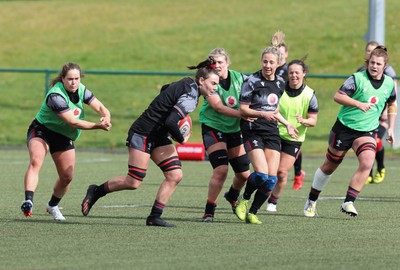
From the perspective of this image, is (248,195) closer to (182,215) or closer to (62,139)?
(182,215)

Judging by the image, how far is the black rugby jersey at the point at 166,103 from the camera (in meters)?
11.1

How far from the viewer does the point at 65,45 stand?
44094 mm

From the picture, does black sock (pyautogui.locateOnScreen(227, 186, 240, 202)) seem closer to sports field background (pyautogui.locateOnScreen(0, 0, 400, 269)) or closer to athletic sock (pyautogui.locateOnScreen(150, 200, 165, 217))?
sports field background (pyautogui.locateOnScreen(0, 0, 400, 269))

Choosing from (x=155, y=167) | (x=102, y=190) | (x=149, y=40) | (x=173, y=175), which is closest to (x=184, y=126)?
(x=173, y=175)

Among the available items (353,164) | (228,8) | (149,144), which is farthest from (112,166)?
(228,8)

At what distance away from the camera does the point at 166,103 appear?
11297 mm

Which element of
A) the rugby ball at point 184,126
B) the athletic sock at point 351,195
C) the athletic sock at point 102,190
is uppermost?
the rugby ball at point 184,126

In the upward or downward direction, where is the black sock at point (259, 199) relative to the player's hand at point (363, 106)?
downward

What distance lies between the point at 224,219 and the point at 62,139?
6.90ft

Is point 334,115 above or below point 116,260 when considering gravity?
below

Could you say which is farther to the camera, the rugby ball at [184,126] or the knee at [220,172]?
the knee at [220,172]

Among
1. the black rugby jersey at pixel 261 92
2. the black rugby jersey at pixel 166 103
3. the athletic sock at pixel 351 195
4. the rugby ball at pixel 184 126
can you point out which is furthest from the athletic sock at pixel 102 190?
the athletic sock at pixel 351 195

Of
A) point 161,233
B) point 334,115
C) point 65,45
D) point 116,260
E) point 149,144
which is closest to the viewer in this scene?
point 116,260

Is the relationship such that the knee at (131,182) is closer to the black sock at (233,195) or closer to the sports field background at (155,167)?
the sports field background at (155,167)
